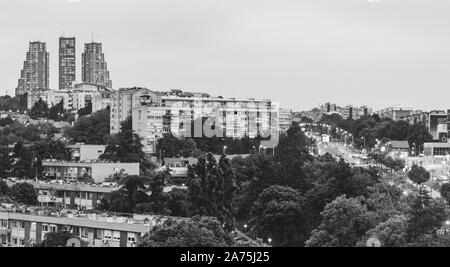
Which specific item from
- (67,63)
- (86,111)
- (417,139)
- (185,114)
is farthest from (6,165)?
(417,139)

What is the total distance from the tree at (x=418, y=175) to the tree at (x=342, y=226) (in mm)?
8070

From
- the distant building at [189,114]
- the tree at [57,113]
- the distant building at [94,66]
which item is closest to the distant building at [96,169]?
the distant building at [189,114]

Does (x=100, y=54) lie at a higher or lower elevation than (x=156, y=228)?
higher

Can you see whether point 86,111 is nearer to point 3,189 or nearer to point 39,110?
point 39,110

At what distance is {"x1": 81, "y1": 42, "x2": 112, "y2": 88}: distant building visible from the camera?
24875 millimetres

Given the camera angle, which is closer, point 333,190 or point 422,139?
point 333,190

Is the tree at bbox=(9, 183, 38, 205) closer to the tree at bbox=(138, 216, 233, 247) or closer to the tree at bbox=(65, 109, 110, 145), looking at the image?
the tree at bbox=(138, 216, 233, 247)

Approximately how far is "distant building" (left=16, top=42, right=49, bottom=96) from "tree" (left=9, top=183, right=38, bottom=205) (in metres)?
12.3

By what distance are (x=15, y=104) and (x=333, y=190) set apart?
24.1 m

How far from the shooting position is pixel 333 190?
1080 centimetres

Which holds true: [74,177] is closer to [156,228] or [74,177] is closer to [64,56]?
[156,228]

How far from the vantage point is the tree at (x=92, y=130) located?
2116 centimetres

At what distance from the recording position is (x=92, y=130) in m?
22.1

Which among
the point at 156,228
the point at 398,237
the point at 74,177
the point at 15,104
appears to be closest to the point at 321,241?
the point at 398,237
